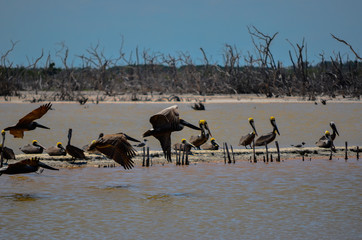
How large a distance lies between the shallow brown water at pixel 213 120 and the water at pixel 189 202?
2.67 feet

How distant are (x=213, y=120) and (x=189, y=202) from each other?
35.1 feet

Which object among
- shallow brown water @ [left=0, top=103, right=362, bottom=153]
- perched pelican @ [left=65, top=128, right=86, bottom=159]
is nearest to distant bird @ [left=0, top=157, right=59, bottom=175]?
perched pelican @ [left=65, top=128, right=86, bottom=159]

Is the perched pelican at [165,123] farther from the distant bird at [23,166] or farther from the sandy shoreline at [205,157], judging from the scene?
the sandy shoreline at [205,157]

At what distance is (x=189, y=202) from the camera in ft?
28.7

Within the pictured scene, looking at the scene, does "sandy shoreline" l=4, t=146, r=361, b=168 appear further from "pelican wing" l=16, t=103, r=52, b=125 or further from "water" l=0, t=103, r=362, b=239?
"pelican wing" l=16, t=103, r=52, b=125

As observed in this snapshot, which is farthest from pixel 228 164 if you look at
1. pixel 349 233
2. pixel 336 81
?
pixel 336 81

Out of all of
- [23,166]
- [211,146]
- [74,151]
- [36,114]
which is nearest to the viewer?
[23,166]

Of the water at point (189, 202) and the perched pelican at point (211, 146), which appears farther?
the perched pelican at point (211, 146)

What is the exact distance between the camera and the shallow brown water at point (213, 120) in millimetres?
15800

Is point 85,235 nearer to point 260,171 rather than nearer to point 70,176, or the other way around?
point 70,176

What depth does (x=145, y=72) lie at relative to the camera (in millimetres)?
35500

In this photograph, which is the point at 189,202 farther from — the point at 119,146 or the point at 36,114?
the point at 36,114

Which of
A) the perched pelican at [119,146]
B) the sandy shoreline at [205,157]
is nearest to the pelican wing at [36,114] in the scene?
the perched pelican at [119,146]

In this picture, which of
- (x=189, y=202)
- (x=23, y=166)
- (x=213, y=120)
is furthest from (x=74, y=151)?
(x=213, y=120)
